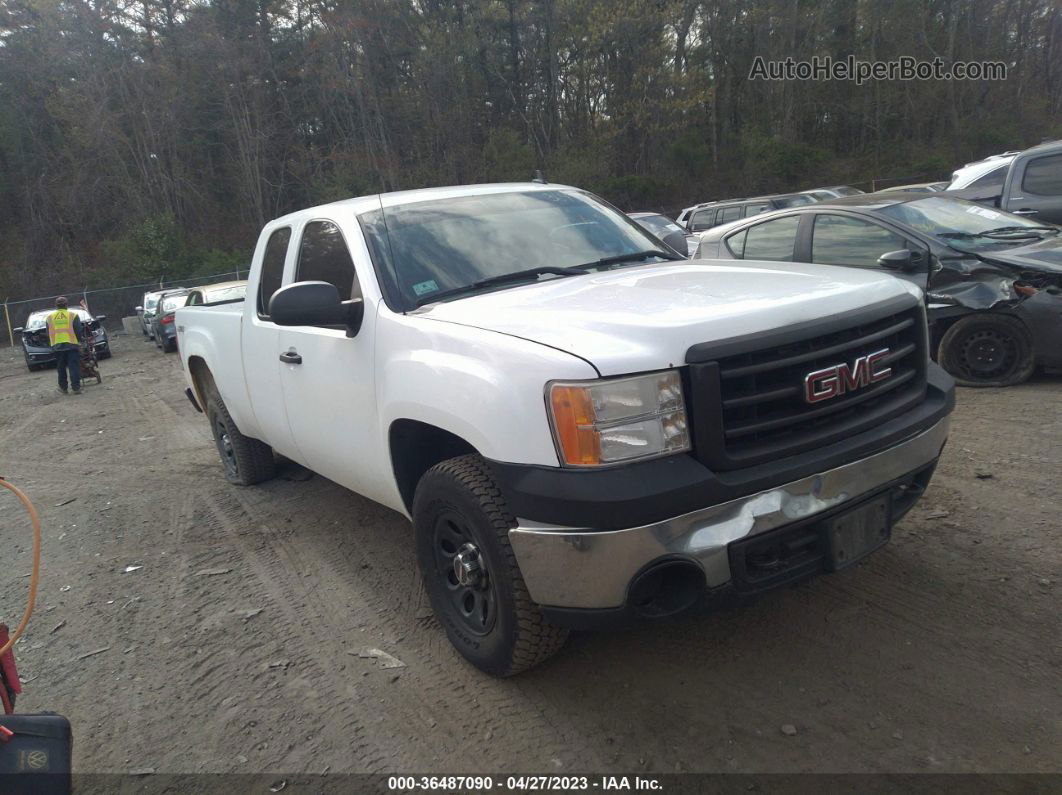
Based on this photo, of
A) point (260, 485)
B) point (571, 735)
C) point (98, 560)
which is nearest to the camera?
point (571, 735)

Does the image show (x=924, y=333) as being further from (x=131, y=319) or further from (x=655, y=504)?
(x=131, y=319)

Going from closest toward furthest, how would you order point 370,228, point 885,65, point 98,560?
point 370,228
point 98,560
point 885,65

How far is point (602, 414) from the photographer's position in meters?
2.48

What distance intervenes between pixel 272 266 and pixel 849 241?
465cm

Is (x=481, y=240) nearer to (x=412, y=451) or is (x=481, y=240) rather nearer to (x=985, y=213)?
(x=412, y=451)

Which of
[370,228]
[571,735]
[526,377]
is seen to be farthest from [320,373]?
[571,735]

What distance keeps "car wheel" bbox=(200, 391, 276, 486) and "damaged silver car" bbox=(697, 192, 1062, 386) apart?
4.63 metres

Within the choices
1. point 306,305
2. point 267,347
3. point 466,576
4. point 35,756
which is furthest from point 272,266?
point 35,756

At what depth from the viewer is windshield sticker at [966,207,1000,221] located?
22.7 feet

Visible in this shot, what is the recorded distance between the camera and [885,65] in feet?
129

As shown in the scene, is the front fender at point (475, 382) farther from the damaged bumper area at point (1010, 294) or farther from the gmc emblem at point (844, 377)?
the damaged bumper area at point (1010, 294)

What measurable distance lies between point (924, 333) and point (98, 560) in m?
4.92

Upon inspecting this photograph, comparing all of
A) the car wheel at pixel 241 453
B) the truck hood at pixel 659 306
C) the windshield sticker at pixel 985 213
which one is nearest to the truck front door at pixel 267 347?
the car wheel at pixel 241 453

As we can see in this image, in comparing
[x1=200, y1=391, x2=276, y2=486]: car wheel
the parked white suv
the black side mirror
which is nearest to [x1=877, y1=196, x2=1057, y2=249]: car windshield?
the black side mirror
